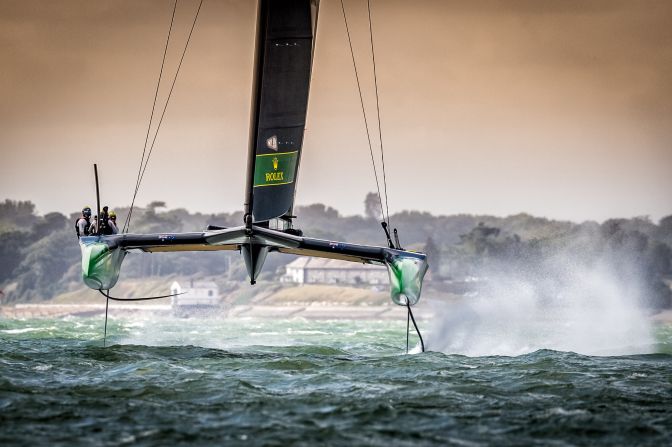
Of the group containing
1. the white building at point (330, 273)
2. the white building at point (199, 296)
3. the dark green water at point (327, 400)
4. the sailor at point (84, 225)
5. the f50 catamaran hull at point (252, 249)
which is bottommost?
the dark green water at point (327, 400)

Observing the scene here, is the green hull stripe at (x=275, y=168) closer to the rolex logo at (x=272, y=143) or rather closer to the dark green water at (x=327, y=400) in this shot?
the rolex logo at (x=272, y=143)

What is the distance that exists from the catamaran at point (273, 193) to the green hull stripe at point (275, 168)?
1 centimetres

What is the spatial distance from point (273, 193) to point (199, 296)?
8137cm

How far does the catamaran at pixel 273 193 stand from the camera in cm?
1566

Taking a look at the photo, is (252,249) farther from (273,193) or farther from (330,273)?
(330,273)

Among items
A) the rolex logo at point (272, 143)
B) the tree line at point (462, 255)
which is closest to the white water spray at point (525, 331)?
the rolex logo at point (272, 143)

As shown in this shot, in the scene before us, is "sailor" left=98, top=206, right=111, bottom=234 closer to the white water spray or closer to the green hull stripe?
the green hull stripe

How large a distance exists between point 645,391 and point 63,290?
99.5 meters

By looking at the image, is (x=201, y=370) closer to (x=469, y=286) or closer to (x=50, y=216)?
(x=469, y=286)

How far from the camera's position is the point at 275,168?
16.7m

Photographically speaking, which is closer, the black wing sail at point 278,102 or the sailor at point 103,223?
the black wing sail at point 278,102

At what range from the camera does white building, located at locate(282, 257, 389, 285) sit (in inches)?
4306

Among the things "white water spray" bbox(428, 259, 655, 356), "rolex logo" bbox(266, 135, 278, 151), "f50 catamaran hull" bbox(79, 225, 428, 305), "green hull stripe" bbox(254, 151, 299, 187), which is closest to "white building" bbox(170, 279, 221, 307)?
"white water spray" bbox(428, 259, 655, 356)

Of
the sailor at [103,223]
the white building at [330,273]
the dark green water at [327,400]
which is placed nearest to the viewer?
the dark green water at [327,400]
